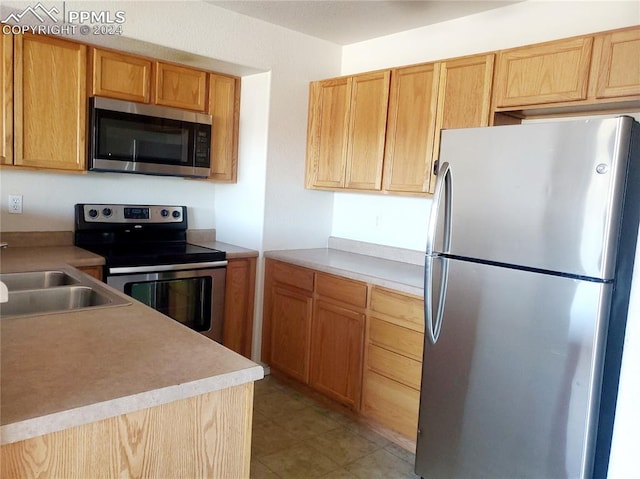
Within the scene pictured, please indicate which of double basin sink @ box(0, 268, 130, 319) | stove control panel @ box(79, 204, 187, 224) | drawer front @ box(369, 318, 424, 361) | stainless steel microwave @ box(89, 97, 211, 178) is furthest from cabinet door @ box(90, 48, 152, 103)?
drawer front @ box(369, 318, 424, 361)

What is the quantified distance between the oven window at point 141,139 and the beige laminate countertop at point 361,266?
2.99 feet

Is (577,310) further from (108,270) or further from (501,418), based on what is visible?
(108,270)

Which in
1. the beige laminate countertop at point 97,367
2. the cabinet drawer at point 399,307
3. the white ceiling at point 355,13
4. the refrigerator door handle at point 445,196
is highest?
the white ceiling at point 355,13

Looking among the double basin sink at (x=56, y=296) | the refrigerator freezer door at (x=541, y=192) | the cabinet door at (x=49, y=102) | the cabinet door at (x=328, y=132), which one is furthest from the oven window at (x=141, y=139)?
the refrigerator freezer door at (x=541, y=192)

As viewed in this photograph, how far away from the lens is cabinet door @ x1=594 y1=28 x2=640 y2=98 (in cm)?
199

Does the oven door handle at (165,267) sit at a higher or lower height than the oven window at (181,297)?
higher

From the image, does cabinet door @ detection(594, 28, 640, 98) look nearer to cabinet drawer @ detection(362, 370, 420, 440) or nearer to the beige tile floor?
cabinet drawer @ detection(362, 370, 420, 440)

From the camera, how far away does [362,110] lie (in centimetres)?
314

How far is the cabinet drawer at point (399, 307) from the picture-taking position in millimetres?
2439

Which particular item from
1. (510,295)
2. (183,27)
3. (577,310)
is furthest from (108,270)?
(577,310)

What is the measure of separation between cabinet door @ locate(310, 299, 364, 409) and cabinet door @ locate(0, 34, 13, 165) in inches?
74.6

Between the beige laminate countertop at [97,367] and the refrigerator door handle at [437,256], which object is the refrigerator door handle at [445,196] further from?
the beige laminate countertop at [97,367]

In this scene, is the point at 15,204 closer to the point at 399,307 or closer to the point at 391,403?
the point at 399,307

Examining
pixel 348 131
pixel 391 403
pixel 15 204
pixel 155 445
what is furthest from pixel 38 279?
pixel 348 131
